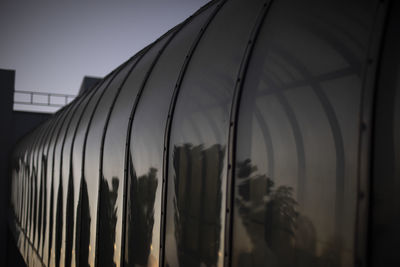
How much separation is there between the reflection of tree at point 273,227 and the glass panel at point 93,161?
4027mm

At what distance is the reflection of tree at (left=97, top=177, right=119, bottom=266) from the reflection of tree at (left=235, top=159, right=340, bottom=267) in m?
3.03

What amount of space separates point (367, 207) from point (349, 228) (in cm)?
18

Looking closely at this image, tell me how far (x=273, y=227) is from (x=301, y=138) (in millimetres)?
625

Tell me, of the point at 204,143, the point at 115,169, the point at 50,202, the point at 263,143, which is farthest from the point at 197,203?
the point at 50,202

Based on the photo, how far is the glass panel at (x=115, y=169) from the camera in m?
5.65

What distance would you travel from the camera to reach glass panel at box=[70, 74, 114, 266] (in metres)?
7.21

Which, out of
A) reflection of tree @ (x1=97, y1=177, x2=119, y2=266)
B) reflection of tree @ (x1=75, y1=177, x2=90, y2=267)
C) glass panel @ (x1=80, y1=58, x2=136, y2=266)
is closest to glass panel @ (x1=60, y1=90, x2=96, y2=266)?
reflection of tree @ (x1=75, y1=177, x2=90, y2=267)

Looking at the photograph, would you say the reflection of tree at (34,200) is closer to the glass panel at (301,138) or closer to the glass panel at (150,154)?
the glass panel at (150,154)

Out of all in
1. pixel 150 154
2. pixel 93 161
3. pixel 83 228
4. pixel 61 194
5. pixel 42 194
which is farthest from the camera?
pixel 42 194

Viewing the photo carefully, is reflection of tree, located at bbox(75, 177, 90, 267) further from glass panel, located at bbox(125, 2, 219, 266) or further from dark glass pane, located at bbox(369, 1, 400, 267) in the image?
dark glass pane, located at bbox(369, 1, 400, 267)

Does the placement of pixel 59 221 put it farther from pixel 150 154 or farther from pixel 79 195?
pixel 150 154

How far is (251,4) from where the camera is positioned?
3939 mm

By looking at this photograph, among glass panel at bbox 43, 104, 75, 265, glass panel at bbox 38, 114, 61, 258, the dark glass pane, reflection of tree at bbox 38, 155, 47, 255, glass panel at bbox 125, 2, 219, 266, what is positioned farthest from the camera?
reflection of tree at bbox 38, 155, 47, 255

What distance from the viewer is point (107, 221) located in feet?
19.9
